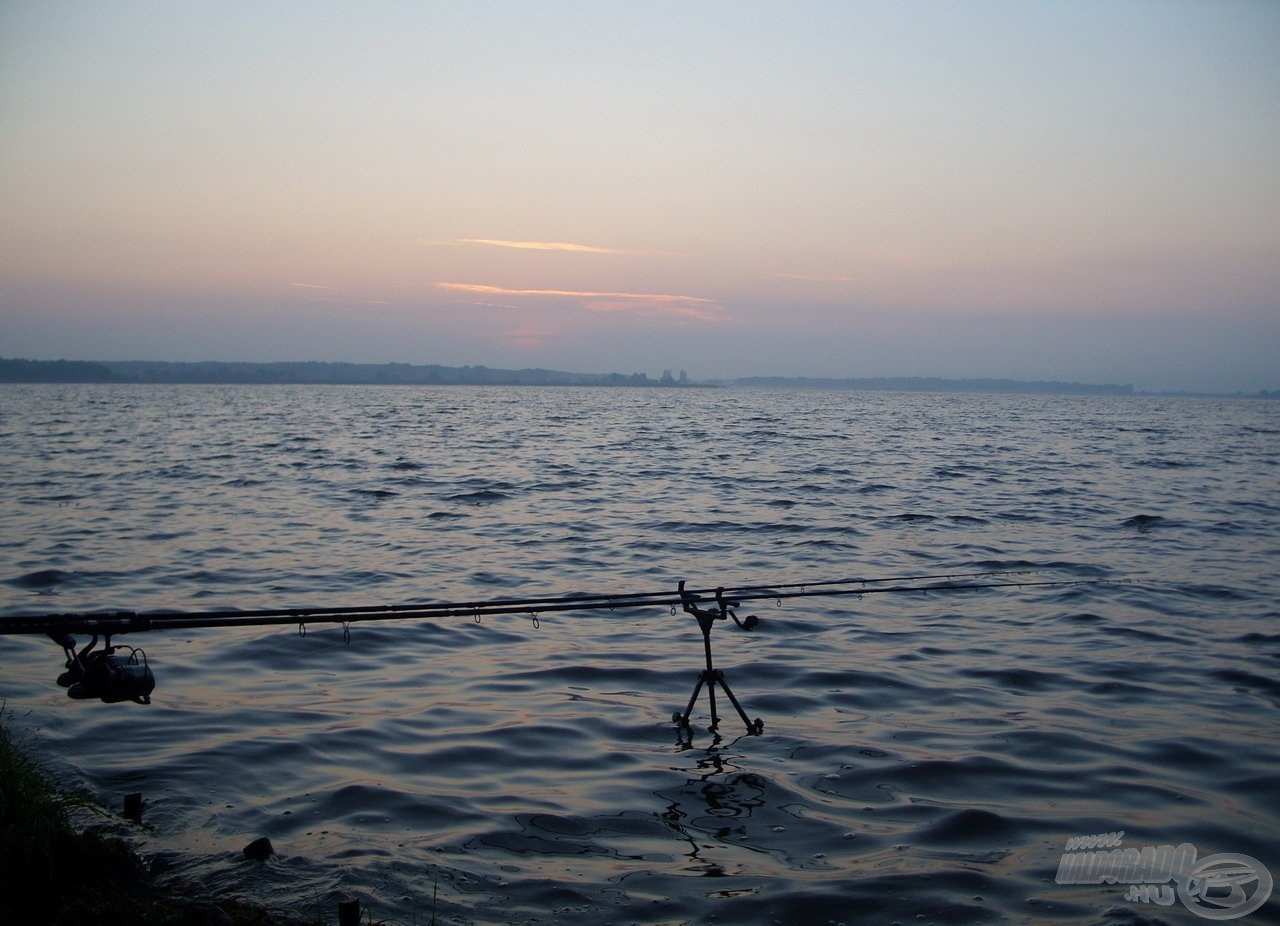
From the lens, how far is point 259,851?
17.8ft

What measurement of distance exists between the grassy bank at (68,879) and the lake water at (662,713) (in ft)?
1.16

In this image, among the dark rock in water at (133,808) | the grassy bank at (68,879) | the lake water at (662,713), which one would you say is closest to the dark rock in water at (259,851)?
the lake water at (662,713)

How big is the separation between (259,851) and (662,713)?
11.5 feet

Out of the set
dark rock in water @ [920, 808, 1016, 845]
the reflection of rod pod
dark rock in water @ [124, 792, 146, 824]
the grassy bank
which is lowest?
A: dark rock in water @ [124, 792, 146, 824]

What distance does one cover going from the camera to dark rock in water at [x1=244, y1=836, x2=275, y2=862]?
543 cm

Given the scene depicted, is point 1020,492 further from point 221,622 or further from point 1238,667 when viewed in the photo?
point 221,622

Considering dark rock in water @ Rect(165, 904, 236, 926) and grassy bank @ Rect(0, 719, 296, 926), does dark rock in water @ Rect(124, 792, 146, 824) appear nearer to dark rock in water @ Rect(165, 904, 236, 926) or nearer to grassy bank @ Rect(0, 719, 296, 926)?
grassy bank @ Rect(0, 719, 296, 926)

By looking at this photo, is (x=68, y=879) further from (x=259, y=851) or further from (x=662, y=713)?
(x=662, y=713)

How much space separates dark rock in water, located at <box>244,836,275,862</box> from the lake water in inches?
4.0

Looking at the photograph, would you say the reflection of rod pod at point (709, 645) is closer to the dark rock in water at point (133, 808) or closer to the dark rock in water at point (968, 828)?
the dark rock in water at point (968, 828)

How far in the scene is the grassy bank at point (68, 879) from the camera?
4.24 m

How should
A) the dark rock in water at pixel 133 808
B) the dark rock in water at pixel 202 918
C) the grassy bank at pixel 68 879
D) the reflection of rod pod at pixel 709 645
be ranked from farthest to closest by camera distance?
the reflection of rod pod at pixel 709 645 → the dark rock in water at pixel 133 808 → the grassy bank at pixel 68 879 → the dark rock in water at pixel 202 918

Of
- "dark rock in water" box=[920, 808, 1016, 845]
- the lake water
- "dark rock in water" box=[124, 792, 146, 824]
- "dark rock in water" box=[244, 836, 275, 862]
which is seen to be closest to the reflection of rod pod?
the lake water

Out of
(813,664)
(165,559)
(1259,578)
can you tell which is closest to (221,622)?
(813,664)
